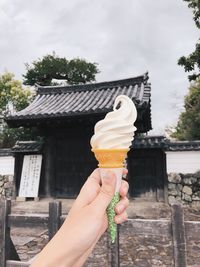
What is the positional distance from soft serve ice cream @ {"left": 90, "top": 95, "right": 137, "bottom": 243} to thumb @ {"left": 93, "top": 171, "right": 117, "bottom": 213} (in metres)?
0.10

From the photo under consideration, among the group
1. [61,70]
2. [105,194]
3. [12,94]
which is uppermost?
[61,70]

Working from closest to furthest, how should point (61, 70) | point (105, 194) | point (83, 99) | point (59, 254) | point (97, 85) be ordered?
1. point (59, 254)
2. point (105, 194)
3. point (83, 99)
4. point (97, 85)
5. point (61, 70)

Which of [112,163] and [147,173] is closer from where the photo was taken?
[112,163]

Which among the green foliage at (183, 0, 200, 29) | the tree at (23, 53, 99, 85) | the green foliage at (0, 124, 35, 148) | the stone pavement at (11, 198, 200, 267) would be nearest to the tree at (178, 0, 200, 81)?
the green foliage at (183, 0, 200, 29)

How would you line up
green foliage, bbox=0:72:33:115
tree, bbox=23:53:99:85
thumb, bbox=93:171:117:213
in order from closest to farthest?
thumb, bbox=93:171:117:213 → green foliage, bbox=0:72:33:115 → tree, bbox=23:53:99:85

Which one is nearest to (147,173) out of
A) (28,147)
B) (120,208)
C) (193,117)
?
(28,147)

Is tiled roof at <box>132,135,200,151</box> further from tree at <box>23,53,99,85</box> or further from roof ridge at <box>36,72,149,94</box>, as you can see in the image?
tree at <box>23,53,99,85</box>

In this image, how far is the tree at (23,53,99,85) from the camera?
3059 cm

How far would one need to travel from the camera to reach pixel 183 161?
38.2 feet

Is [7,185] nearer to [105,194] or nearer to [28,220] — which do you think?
[28,220]

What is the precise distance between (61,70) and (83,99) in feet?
65.8

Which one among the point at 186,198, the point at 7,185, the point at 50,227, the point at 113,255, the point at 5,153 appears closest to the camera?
the point at 113,255

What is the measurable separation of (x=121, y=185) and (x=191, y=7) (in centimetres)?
993

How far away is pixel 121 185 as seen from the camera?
1.84 metres
